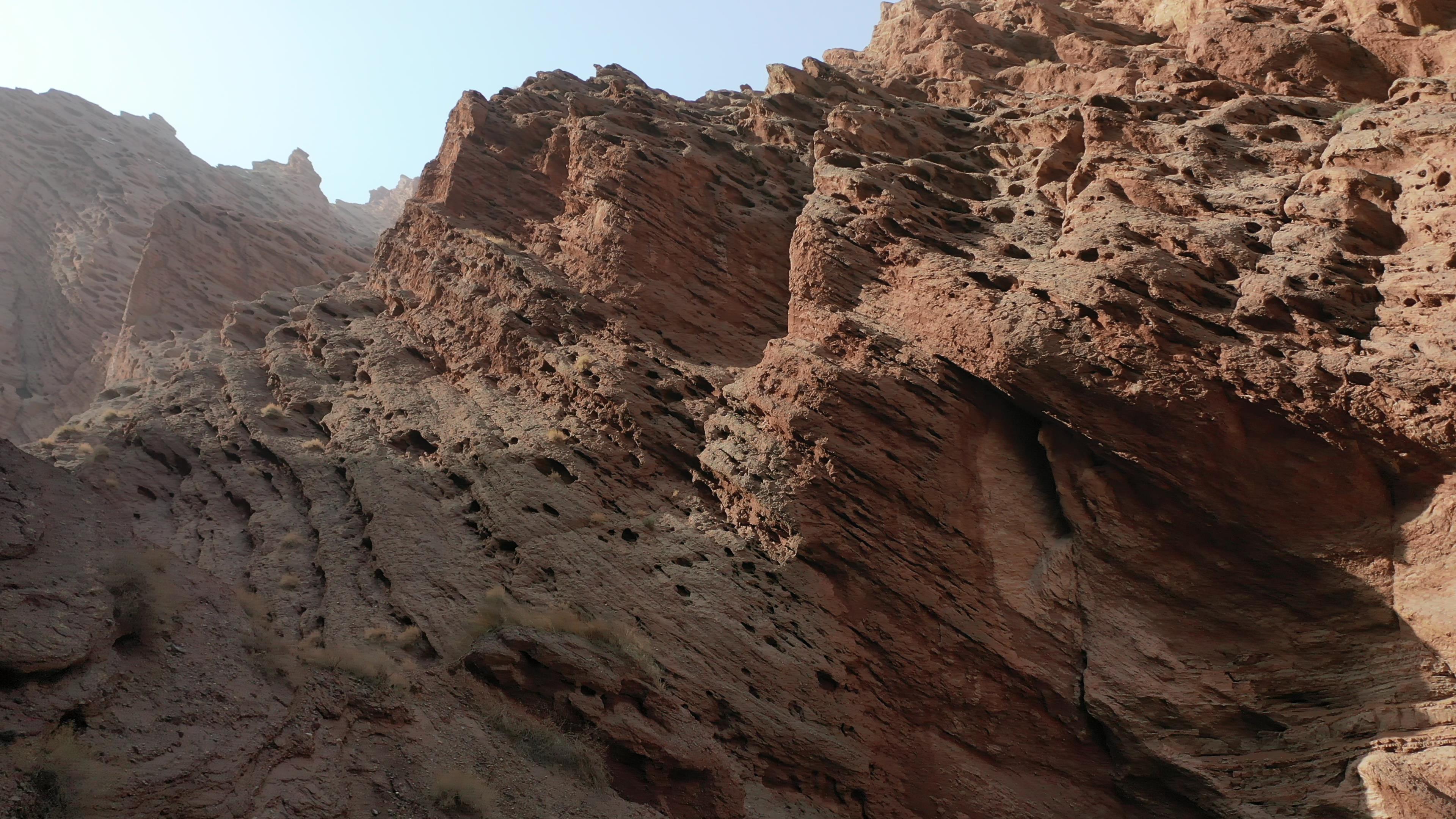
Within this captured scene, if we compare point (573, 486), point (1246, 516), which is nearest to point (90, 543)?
point (573, 486)

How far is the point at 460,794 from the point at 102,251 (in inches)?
1646

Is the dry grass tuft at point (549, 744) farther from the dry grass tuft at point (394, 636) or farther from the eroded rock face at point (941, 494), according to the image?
the dry grass tuft at point (394, 636)

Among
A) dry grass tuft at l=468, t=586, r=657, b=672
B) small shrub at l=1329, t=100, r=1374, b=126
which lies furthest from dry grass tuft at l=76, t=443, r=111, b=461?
small shrub at l=1329, t=100, r=1374, b=126

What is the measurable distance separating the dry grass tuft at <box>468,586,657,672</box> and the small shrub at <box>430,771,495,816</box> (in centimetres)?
277

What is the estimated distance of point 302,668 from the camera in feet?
34.0

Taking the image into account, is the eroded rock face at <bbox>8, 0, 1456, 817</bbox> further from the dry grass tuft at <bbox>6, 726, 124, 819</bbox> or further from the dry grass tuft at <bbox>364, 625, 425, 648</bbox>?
the dry grass tuft at <bbox>6, 726, 124, 819</bbox>

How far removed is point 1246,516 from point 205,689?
13341 millimetres

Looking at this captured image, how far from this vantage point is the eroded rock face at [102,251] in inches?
1288

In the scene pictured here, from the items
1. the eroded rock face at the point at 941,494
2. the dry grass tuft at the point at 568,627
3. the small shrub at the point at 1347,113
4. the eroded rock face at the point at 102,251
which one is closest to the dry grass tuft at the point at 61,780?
the eroded rock face at the point at 941,494

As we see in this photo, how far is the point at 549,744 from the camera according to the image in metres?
10.9

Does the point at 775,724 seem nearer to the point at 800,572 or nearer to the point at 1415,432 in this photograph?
the point at 800,572

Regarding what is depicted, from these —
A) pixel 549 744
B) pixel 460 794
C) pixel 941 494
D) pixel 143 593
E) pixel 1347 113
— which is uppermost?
pixel 1347 113

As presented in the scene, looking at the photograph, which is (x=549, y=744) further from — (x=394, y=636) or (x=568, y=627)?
(x=394, y=636)

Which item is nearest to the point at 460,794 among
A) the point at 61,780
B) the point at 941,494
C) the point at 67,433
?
the point at 61,780
